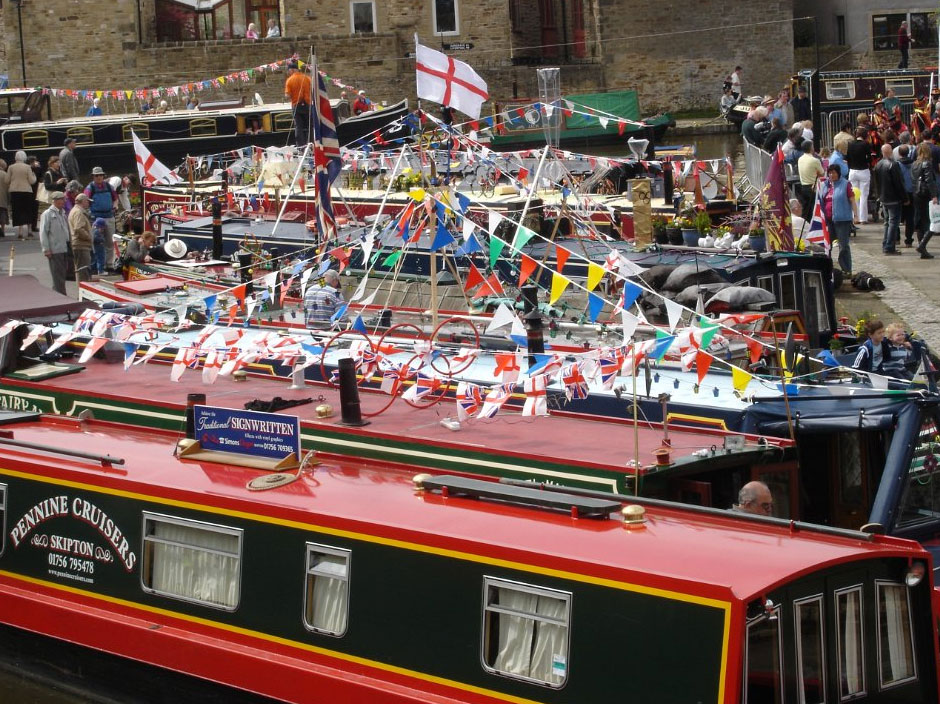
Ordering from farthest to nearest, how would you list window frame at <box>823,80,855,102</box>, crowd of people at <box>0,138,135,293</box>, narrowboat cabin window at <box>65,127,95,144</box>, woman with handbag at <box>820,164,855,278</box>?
narrowboat cabin window at <box>65,127,95,144</box> → window frame at <box>823,80,855,102</box> → crowd of people at <box>0,138,135,293</box> → woman with handbag at <box>820,164,855,278</box>

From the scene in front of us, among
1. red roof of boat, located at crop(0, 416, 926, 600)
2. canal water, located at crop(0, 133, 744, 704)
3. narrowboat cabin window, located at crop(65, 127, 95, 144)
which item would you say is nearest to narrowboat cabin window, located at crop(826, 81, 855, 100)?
narrowboat cabin window, located at crop(65, 127, 95, 144)

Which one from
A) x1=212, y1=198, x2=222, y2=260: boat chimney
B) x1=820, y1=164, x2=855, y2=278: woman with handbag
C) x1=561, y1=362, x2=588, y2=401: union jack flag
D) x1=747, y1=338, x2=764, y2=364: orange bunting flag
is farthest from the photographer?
x1=820, y1=164, x2=855, y2=278: woman with handbag

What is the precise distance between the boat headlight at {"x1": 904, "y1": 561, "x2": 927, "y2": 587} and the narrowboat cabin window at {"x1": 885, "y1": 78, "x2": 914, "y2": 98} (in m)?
22.3

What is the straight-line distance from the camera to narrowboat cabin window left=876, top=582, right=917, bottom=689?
6.94 metres

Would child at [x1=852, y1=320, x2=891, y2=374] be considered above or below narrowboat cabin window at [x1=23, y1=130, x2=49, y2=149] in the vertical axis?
below

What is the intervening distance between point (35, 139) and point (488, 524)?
82.3 ft

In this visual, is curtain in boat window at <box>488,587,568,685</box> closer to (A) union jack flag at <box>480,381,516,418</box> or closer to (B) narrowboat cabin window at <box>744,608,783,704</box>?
(B) narrowboat cabin window at <box>744,608,783,704</box>

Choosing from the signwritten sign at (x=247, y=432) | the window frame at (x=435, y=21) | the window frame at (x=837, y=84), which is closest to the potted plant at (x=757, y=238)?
the signwritten sign at (x=247, y=432)

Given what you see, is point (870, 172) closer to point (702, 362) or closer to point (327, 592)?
point (702, 362)

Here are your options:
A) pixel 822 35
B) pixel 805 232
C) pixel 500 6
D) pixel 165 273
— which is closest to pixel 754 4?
pixel 822 35

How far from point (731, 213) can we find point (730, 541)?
12313 mm

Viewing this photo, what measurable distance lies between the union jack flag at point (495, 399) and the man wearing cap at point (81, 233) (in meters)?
11.8

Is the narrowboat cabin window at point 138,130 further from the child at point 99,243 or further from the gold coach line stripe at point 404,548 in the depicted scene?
the gold coach line stripe at point 404,548

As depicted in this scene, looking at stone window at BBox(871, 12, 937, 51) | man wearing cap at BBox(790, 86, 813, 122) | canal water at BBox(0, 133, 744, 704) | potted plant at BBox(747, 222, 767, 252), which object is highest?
stone window at BBox(871, 12, 937, 51)
